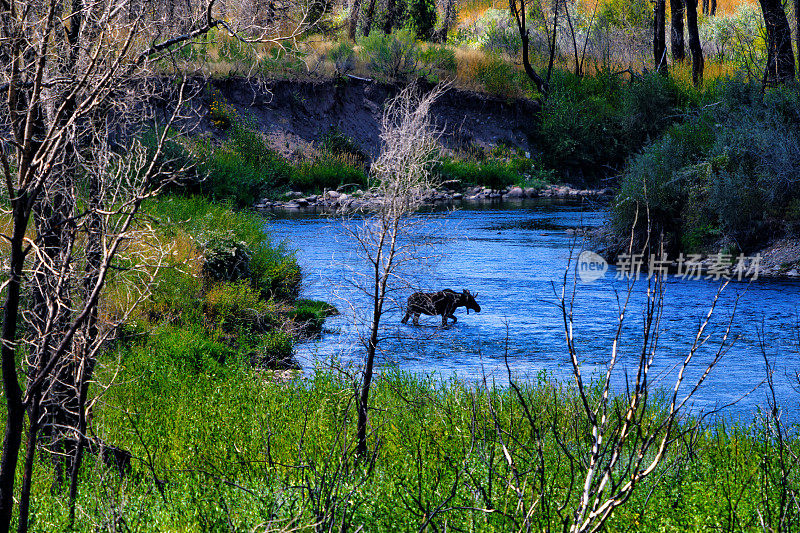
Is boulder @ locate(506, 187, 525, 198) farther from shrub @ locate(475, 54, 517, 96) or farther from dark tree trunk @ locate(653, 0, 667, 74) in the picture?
shrub @ locate(475, 54, 517, 96)

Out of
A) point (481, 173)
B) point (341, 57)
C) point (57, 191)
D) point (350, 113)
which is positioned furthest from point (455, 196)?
point (57, 191)

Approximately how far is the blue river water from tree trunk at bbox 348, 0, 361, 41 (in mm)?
22031

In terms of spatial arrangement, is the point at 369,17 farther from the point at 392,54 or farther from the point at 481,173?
the point at 481,173

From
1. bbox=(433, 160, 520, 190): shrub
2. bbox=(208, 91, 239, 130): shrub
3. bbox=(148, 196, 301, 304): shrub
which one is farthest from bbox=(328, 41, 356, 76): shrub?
bbox=(148, 196, 301, 304): shrub

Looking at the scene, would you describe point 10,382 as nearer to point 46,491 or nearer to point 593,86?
point 46,491

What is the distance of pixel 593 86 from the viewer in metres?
36.5

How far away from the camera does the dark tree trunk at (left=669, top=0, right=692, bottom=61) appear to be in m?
29.2

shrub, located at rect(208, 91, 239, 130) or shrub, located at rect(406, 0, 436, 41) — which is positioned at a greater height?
shrub, located at rect(406, 0, 436, 41)

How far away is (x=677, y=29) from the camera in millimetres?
31109

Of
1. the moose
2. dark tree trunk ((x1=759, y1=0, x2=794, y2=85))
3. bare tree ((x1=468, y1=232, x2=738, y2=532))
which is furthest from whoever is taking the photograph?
dark tree trunk ((x1=759, y1=0, x2=794, y2=85))

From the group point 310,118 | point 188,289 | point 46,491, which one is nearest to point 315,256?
point 188,289

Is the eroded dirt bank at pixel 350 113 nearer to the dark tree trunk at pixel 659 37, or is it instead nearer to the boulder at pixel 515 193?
the boulder at pixel 515 193

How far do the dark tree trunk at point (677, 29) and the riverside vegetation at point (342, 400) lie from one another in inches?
38.0

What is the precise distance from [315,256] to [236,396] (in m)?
8.98
